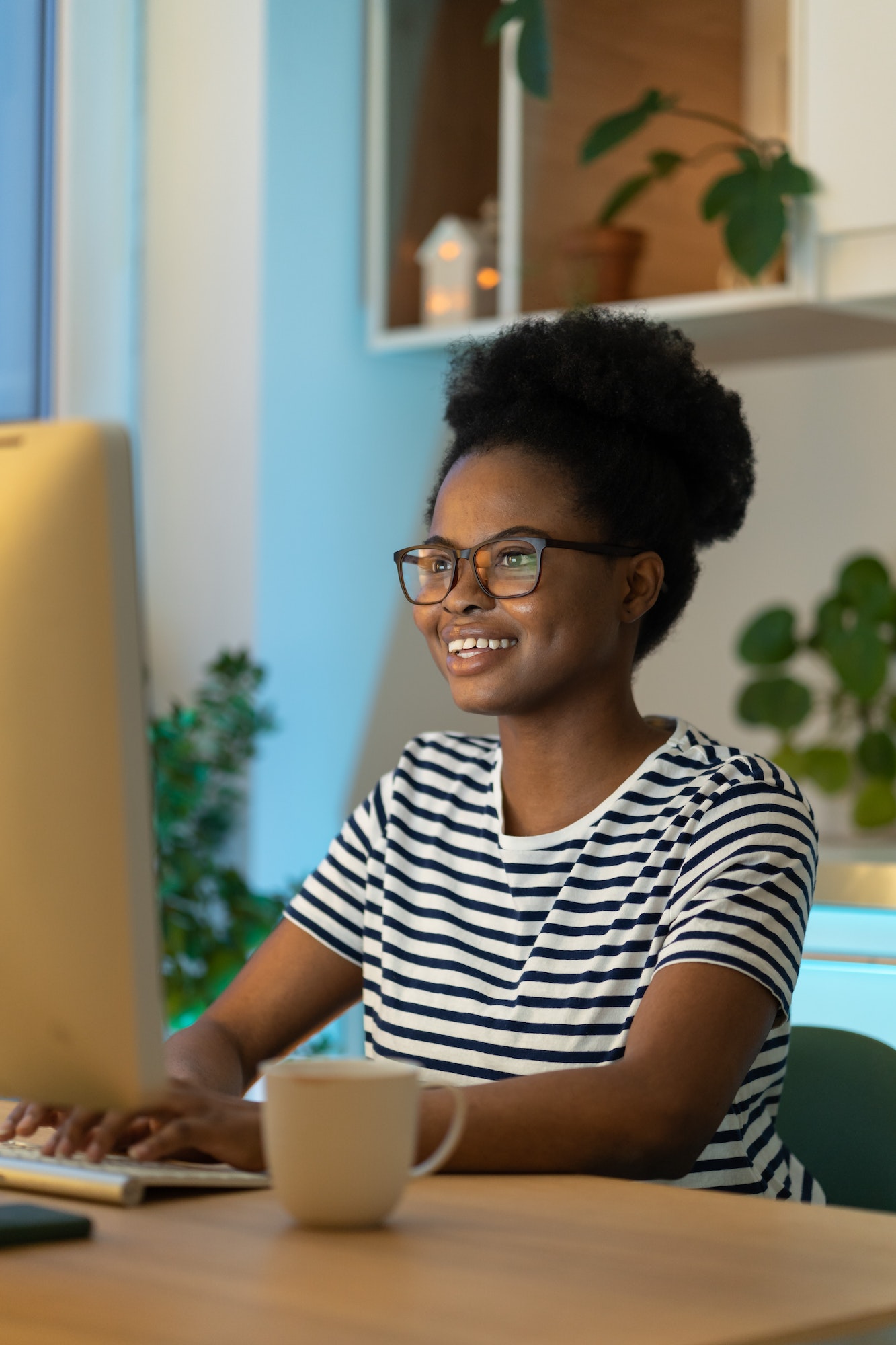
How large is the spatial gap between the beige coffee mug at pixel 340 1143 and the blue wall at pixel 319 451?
2.19m

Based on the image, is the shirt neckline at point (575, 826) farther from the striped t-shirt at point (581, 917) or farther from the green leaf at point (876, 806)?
the green leaf at point (876, 806)

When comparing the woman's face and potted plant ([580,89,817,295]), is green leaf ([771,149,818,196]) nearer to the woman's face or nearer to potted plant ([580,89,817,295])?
potted plant ([580,89,817,295])

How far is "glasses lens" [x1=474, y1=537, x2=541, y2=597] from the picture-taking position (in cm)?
148

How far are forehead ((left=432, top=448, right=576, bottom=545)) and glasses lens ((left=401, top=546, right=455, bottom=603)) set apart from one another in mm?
21

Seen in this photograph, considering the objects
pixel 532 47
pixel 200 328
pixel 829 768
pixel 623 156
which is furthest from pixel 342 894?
pixel 623 156

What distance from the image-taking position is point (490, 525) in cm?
150

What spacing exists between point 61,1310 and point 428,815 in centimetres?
88

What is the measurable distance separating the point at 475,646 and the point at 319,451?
1731mm

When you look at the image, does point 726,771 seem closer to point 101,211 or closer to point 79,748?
point 79,748

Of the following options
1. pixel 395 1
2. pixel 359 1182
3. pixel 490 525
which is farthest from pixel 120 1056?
pixel 395 1

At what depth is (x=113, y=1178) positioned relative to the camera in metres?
0.97

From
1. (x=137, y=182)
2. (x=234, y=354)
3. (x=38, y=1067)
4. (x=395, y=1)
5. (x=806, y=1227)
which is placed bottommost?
(x=806, y=1227)

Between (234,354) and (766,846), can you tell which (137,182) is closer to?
(234,354)

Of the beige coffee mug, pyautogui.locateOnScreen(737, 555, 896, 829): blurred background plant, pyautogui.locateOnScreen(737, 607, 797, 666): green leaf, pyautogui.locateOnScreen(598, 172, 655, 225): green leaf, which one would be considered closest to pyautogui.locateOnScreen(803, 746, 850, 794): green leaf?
pyautogui.locateOnScreen(737, 555, 896, 829): blurred background plant
